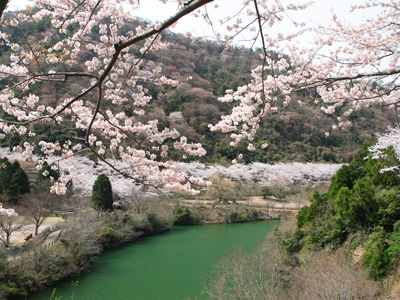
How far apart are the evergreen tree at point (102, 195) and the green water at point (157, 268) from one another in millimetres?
2052

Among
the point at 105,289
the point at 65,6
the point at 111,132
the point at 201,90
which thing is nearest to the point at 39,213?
the point at 105,289

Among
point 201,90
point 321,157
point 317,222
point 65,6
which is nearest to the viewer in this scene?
point 65,6

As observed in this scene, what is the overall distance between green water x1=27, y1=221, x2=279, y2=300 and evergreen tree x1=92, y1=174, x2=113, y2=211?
2.05 meters

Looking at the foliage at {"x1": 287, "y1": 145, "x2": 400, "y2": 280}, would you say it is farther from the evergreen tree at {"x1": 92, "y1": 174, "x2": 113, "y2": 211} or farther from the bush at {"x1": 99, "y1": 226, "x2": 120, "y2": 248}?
the evergreen tree at {"x1": 92, "y1": 174, "x2": 113, "y2": 211}

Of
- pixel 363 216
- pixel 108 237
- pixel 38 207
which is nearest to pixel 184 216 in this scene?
pixel 108 237

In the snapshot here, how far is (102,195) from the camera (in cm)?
1353

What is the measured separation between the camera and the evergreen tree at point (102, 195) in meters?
13.3

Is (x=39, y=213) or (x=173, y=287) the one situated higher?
(x=39, y=213)

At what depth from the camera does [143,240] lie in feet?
44.1

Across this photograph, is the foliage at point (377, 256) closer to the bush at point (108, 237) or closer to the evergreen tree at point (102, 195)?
the bush at point (108, 237)

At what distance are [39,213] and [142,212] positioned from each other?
514 centimetres

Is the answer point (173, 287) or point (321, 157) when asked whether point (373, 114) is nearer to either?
point (321, 157)

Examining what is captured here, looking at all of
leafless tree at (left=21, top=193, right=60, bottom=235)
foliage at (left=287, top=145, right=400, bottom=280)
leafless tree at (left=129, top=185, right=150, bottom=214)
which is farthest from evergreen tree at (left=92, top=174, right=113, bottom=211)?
foliage at (left=287, top=145, right=400, bottom=280)

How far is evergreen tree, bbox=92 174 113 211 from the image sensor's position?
1333 centimetres
